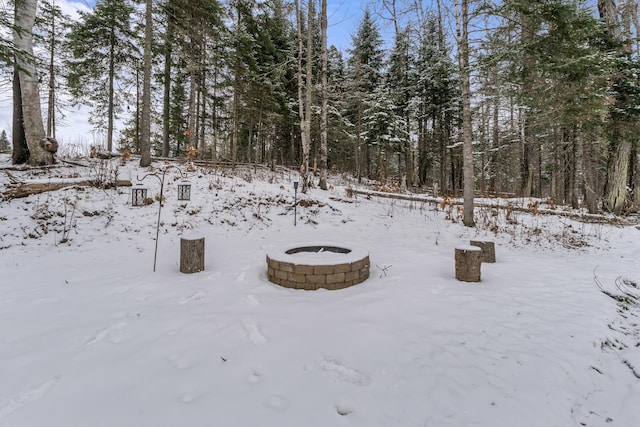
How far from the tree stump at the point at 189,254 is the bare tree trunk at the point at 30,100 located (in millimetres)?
6808

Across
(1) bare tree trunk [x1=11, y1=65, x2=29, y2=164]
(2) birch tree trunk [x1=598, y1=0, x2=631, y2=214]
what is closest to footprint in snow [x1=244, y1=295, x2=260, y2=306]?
(1) bare tree trunk [x1=11, y1=65, x2=29, y2=164]

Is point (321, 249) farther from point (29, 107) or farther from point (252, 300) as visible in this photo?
point (29, 107)

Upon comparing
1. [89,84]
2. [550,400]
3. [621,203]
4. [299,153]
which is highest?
[89,84]

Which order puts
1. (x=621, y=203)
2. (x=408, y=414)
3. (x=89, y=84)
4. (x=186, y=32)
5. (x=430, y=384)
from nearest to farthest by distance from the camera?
(x=408, y=414), (x=430, y=384), (x=621, y=203), (x=186, y=32), (x=89, y=84)

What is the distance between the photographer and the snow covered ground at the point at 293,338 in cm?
180

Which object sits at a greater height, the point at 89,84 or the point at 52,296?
the point at 89,84

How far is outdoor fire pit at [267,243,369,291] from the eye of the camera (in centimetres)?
384

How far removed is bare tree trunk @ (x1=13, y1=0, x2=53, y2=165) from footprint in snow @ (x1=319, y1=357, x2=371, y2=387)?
9684mm

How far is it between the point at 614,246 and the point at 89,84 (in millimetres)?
21550

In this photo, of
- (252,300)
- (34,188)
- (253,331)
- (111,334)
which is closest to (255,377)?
(253,331)

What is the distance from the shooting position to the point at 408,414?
1771 millimetres

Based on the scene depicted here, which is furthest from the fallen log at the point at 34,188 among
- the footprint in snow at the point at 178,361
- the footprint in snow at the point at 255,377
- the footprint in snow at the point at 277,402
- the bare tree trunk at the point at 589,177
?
the bare tree trunk at the point at 589,177

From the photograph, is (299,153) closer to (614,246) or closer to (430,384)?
(614,246)

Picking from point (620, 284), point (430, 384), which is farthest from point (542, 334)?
point (620, 284)
